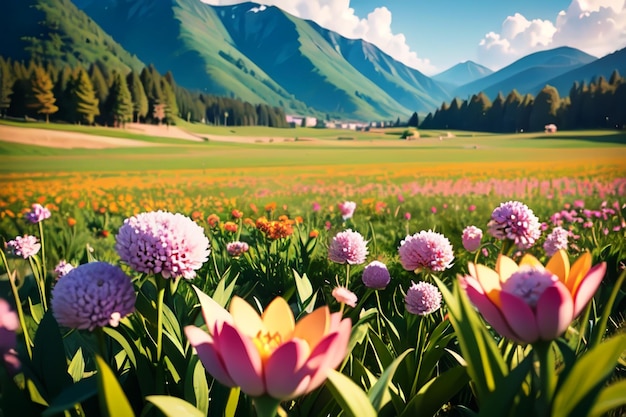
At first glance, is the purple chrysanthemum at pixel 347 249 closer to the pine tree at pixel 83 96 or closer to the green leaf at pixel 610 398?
the green leaf at pixel 610 398

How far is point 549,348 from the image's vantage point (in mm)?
302

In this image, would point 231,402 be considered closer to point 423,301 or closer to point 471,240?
point 423,301

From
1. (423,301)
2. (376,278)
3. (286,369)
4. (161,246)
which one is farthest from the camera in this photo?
(376,278)

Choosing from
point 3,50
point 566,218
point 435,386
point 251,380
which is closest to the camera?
point 251,380

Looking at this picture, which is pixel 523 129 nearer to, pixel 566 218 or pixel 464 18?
pixel 566 218

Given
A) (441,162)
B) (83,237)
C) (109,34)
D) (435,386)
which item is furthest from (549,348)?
(109,34)

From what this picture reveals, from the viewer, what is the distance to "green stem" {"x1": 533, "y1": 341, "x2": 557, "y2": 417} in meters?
0.30

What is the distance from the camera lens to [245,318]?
341 mm

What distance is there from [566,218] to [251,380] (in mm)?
1586

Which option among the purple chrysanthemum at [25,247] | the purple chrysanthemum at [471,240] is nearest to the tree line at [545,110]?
the purple chrysanthemum at [471,240]

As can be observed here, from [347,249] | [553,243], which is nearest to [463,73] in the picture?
[553,243]

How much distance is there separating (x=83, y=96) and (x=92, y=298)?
4.25ft

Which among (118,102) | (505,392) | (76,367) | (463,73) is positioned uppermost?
(463,73)

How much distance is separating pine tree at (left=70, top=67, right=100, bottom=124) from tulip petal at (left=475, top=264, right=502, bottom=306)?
4.61ft
